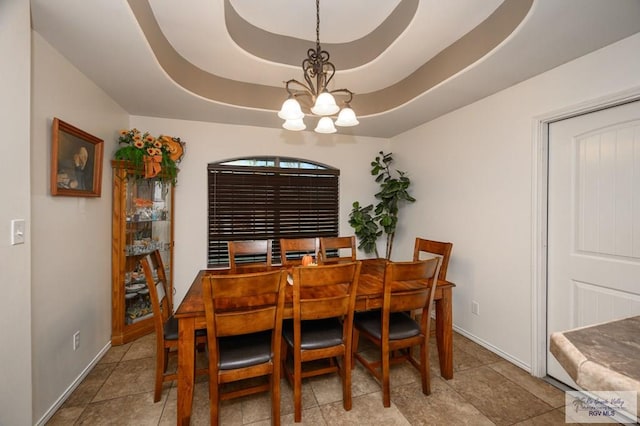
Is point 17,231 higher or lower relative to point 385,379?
higher

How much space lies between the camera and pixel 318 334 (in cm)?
181

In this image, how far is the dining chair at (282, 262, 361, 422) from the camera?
1.59m

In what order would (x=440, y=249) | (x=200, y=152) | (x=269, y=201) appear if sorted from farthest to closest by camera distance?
(x=269, y=201), (x=200, y=152), (x=440, y=249)

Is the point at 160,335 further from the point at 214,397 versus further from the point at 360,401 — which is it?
the point at 360,401

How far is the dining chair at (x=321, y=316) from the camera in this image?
1.59 meters

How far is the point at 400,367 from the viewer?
2311mm

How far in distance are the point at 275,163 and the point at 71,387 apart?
9.33ft

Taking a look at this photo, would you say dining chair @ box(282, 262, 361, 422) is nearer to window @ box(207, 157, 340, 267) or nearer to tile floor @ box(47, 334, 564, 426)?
tile floor @ box(47, 334, 564, 426)

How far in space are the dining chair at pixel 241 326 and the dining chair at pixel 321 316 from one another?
0.12m

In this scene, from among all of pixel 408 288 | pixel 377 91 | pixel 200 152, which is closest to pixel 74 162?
pixel 200 152

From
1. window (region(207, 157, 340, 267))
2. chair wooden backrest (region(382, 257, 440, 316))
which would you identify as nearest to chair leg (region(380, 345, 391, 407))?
chair wooden backrest (region(382, 257, 440, 316))

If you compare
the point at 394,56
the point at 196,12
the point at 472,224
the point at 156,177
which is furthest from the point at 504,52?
the point at 156,177

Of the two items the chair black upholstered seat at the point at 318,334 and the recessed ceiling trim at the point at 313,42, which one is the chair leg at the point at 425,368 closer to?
the chair black upholstered seat at the point at 318,334

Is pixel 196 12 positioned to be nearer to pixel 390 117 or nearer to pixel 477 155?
pixel 390 117
